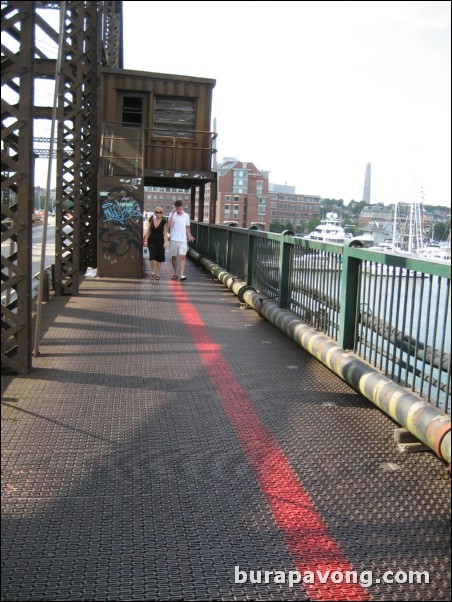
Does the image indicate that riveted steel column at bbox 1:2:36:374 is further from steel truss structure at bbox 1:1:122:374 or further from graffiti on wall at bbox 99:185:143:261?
graffiti on wall at bbox 99:185:143:261

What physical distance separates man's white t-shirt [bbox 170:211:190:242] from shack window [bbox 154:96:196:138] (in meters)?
7.42

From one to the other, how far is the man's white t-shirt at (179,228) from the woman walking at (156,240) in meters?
0.33

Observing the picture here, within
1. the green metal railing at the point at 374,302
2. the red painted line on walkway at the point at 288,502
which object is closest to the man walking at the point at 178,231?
the green metal railing at the point at 374,302

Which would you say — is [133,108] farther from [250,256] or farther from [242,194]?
[242,194]

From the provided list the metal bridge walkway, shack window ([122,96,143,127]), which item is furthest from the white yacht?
shack window ([122,96,143,127])

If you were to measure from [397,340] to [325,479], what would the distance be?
5.85 ft

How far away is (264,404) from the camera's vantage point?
5.93 meters

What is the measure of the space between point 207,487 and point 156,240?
11.7 m

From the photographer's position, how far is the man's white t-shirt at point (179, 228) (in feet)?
50.3

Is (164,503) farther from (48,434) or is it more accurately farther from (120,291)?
(120,291)

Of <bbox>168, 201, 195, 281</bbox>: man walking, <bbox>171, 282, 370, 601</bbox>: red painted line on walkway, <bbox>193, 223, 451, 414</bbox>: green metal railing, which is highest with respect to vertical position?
<bbox>168, 201, 195, 281</bbox>: man walking

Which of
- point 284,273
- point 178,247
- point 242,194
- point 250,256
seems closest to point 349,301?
point 284,273

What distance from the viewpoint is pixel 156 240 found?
50.6 ft

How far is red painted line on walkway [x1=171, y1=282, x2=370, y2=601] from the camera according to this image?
310 cm
